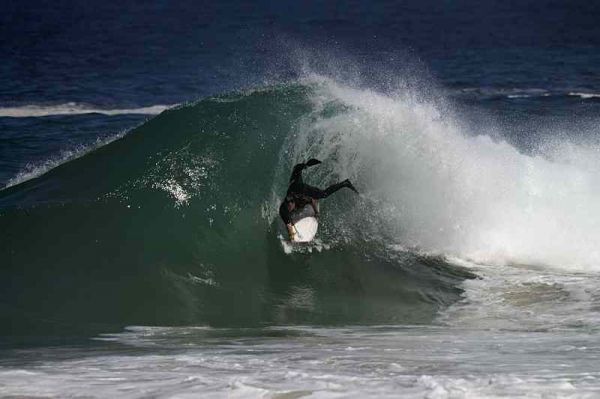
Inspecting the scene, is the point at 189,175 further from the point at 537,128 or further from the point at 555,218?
the point at 537,128

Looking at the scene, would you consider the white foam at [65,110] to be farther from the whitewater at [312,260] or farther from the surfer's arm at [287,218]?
the surfer's arm at [287,218]

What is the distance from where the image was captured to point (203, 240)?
12469 millimetres

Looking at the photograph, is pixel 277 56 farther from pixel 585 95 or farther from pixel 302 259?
pixel 302 259

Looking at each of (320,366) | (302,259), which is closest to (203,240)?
(302,259)

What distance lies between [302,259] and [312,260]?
0.13 m

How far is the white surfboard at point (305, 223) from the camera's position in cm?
1221

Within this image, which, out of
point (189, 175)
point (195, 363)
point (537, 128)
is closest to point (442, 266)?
point (189, 175)

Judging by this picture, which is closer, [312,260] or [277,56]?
[312,260]

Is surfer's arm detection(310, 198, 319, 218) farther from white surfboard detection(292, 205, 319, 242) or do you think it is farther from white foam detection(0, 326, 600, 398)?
white foam detection(0, 326, 600, 398)

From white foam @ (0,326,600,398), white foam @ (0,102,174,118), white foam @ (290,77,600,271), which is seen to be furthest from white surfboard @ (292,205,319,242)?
white foam @ (0,102,174,118)

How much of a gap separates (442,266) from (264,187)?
99.3 inches

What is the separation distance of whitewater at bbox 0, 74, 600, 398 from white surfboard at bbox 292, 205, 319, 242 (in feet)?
0.98

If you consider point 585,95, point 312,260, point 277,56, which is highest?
point 277,56

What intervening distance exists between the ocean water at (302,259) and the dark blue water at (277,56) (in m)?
4.24
